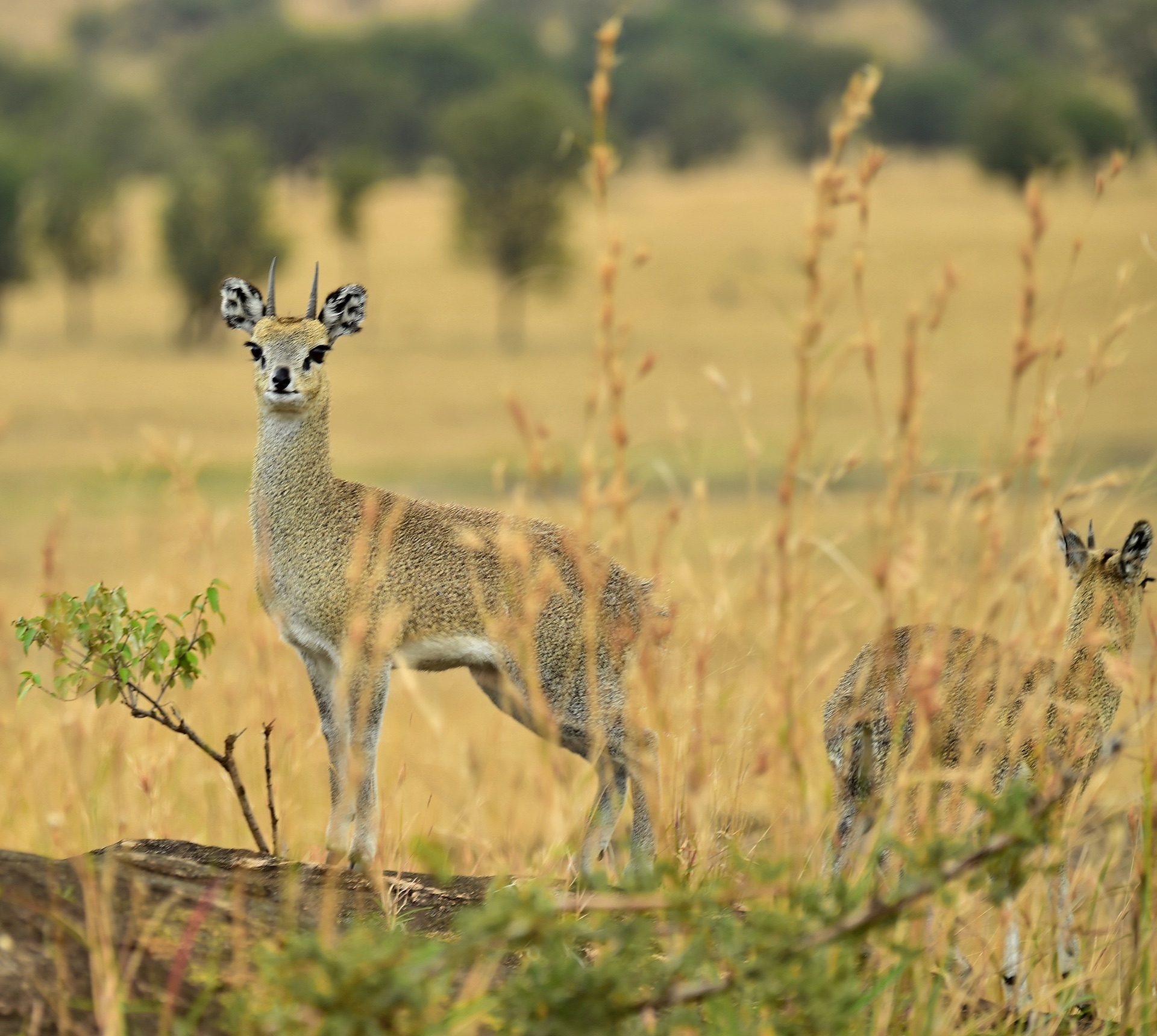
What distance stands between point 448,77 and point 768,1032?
4190 inches

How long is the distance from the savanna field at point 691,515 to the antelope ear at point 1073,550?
52 millimetres

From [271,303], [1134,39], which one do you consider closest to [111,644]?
[271,303]

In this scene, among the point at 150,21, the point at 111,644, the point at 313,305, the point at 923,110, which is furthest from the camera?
the point at 150,21

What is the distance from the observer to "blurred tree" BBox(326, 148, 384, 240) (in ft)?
217

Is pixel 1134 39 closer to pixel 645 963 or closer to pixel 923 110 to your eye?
pixel 923 110

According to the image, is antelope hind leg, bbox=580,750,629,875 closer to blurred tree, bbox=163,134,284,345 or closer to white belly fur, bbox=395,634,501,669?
white belly fur, bbox=395,634,501,669

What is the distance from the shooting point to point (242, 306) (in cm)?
620

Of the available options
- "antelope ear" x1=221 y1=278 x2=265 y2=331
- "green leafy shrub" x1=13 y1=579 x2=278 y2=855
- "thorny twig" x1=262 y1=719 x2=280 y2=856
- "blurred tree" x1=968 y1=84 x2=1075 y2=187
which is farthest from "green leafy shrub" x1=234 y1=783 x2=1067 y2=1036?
"blurred tree" x1=968 y1=84 x2=1075 y2=187

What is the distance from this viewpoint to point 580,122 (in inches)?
3041

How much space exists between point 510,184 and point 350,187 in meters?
6.84

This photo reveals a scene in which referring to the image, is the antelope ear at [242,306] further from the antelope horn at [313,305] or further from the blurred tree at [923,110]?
the blurred tree at [923,110]

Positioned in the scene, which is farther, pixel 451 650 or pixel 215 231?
pixel 215 231

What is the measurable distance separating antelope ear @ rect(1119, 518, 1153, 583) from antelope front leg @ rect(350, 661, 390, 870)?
2476 mm

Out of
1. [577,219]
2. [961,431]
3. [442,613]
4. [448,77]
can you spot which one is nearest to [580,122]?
[577,219]
